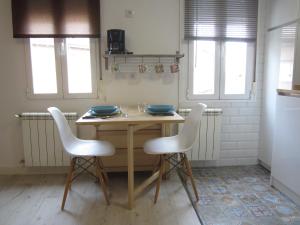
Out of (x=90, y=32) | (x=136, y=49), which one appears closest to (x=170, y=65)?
(x=136, y=49)

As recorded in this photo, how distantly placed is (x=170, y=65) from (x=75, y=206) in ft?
6.20

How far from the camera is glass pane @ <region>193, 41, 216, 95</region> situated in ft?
10.1

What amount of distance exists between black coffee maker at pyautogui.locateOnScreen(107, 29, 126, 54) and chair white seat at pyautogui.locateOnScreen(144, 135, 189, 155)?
1078mm

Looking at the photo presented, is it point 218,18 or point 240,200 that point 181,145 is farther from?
point 218,18

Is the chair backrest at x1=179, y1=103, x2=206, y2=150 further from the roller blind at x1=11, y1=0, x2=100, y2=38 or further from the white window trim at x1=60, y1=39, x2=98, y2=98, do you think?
the roller blind at x1=11, y1=0, x2=100, y2=38

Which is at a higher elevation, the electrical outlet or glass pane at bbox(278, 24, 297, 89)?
the electrical outlet

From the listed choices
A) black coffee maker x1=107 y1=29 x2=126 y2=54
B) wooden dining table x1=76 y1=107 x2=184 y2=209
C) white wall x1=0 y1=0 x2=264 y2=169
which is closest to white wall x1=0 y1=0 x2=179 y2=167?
white wall x1=0 y1=0 x2=264 y2=169

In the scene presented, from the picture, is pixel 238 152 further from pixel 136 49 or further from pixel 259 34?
pixel 136 49

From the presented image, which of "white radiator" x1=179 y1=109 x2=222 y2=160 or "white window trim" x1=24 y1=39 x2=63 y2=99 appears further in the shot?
"white radiator" x1=179 y1=109 x2=222 y2=160

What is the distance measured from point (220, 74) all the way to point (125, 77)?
1.21m

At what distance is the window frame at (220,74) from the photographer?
3096 mm

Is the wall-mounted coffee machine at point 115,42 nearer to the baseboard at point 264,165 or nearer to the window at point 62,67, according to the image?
the window at point 62,67

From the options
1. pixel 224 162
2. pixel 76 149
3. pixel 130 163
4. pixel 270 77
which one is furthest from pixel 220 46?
pixel 76 149

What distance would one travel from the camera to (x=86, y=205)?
2.33 m
